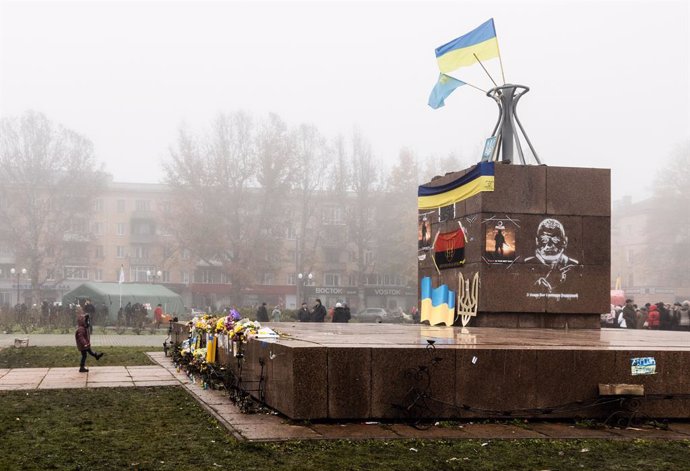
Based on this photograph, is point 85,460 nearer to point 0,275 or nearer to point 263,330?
point 263,330

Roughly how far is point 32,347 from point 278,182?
37044 mm

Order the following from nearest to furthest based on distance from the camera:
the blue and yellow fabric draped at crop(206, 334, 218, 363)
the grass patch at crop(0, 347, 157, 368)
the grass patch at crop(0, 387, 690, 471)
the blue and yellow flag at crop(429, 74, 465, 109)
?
1. the grass patch at crop(0, 387, 690, 471)
2. the blue and yellow fabric draped at crop(206, 334, 218, 363)
3. the grass patch at crop(0, 347, 157, 368)
4. the blue and yellow flag at crop(429, 74, 465, 109)

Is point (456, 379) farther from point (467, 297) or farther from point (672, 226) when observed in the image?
point (672, 226)

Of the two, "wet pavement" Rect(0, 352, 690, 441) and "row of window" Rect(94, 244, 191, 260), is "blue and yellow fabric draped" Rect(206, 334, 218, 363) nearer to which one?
"wet pavement" Rect(0, 352, 690, 441)

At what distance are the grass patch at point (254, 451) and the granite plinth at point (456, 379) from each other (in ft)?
3.19

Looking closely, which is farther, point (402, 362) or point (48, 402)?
point (48, 402)

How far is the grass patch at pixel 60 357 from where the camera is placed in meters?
18.7

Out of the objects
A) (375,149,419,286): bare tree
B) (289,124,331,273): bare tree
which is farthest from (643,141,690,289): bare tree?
(289,124,331,273): bare tree

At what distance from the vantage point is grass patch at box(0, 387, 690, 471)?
761 cm

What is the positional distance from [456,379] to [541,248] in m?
8.19

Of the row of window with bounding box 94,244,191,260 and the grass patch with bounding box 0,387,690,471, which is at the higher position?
the row of window with bounding box 94,244,191,260

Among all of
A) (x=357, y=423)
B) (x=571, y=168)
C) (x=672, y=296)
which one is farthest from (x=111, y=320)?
(x=672, y=296)

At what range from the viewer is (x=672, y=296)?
64750 mm

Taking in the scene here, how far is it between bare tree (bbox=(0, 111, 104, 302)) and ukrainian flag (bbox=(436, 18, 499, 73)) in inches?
1885
